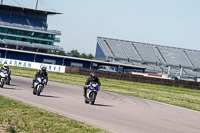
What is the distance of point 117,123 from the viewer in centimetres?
1177

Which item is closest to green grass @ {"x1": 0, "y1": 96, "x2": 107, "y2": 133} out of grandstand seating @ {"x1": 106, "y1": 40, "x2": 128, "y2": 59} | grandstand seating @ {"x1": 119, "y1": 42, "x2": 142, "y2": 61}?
grandstand seating @ {"x1": 106, "y1": 40, "x2": 128, "y2": 59}

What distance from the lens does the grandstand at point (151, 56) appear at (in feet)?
320

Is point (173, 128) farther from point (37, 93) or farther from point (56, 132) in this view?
point (37, 93)

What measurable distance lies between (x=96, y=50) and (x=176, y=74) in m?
20.6

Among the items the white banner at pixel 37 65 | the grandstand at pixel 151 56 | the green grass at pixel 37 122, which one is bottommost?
the green grass at pixel 37 122

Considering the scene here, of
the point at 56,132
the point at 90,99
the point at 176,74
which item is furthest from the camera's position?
the point at 176,74

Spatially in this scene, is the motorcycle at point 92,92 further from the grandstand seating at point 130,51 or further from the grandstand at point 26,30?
the grandstand seating at point 130,51

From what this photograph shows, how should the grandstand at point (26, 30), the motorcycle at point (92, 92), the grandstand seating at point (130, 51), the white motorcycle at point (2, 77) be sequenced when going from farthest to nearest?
the grandstand seating at point (130, 51) < the grandstand at point (26, 30) < the white motorcycle at point (2, 77) < the motorcycle at point (92, 92)

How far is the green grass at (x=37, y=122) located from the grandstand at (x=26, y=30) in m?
81.6

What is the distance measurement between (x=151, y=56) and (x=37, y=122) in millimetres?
92410

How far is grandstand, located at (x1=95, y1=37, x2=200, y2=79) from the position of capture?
97.7 m

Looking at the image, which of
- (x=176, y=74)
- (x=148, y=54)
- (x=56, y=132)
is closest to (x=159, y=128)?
(x=56, y=132)

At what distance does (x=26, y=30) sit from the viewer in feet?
316

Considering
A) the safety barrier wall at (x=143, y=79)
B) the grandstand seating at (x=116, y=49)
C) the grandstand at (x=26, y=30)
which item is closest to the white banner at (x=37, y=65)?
the safety barrier wall at (x=143, y=79)
